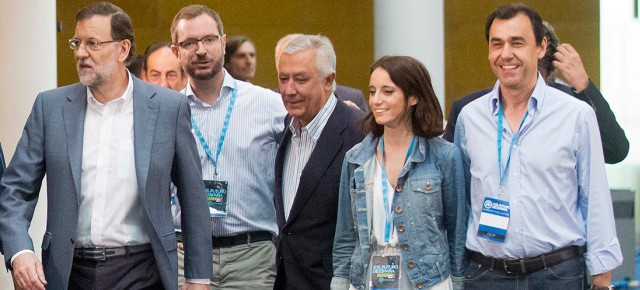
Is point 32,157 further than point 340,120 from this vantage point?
No

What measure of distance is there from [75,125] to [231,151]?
1.04 meters

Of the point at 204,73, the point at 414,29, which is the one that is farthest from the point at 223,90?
the point at 414,29

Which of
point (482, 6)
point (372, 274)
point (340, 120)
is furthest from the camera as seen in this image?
point (482, 6)

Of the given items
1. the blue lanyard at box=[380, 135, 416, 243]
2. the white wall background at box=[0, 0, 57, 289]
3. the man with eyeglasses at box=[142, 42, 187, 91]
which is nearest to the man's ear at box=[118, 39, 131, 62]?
the blue lanyard at box=[380, 135, 416, 243]

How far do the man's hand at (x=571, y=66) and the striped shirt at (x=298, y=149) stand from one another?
102 cm

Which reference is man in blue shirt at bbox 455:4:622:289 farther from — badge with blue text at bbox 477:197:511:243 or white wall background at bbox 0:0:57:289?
white wall background at bbox 0:0:57:289

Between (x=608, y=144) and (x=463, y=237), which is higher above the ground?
(x=608, y=144)

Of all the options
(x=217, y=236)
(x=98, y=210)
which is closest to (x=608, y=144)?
(x=217, y=236)

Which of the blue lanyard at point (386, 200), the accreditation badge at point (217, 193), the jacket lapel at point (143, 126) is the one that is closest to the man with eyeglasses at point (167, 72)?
the accreditation badge at point (217, 193)

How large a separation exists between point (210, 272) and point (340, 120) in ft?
3.01

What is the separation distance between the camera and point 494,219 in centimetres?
479

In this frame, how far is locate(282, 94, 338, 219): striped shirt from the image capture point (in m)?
5.43

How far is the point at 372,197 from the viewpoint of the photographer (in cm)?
487

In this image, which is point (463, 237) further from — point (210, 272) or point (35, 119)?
point (35, 119)
